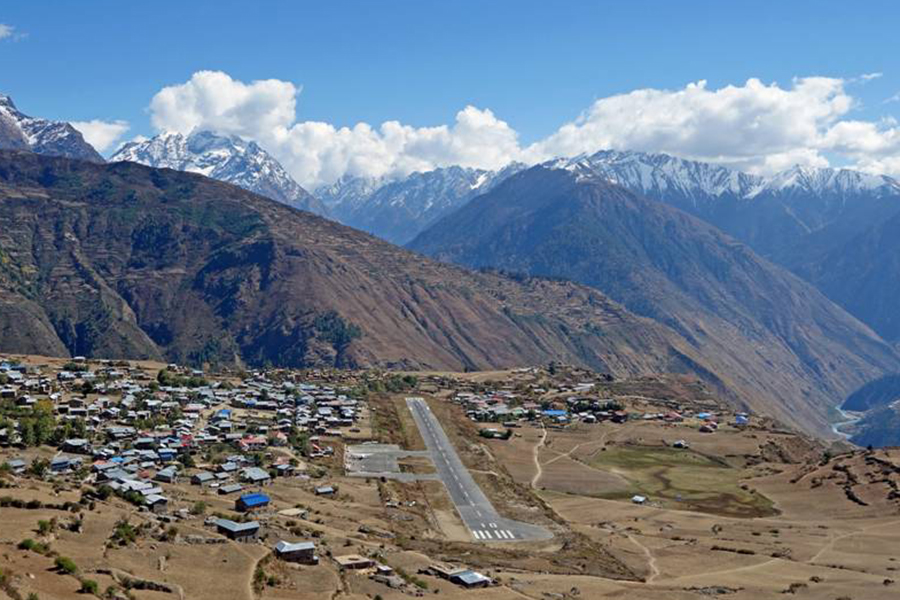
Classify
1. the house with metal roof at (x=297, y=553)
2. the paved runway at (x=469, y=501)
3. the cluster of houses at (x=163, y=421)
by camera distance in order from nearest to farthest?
the house with metal roof at (x=297, y=553)
the paved runway at (x=469, y=501)
the cluster of houses at (x=163, y=421)

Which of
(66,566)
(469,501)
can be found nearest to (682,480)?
(469,501)

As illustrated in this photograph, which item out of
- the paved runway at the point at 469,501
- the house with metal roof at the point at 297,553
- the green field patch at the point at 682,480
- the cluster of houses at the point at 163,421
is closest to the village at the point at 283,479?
the house with metal roof at the point at 297,553

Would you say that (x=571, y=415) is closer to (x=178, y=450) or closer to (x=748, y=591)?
(x=178, y=450)

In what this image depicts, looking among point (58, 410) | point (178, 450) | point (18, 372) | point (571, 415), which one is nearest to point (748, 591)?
point (178, 450)

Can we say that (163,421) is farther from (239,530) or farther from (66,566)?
(66,566)

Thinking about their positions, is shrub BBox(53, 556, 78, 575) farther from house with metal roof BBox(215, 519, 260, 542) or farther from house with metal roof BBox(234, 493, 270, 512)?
house with metal roof BBox(234, 493, 270, 512)

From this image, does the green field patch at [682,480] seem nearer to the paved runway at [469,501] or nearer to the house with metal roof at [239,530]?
the paved runway at [469,501]
